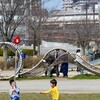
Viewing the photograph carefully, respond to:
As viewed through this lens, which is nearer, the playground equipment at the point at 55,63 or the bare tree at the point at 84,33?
the playground equipment at the point at 55,63

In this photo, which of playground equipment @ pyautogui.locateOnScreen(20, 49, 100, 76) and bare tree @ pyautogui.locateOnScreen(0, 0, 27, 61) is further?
bare tree @ pyautogui.locateOnScreen(0, 0, 27, 61)

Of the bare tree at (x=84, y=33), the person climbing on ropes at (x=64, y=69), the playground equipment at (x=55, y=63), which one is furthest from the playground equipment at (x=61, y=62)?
the bare tree at (x=84, y=33)

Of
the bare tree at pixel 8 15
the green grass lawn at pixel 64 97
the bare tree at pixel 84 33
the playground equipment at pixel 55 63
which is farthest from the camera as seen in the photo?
the bare tree at pixel 84 33

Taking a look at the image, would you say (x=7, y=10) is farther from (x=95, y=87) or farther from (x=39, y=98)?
(x=39, y=98)

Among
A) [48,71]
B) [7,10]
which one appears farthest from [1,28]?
[48,71]

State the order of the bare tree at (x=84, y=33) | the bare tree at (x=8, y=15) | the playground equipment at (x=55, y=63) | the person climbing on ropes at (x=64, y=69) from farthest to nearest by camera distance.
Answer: the bare tree at (x=84, y=33) < the bare tree at (x=8, y=15) < the person climbing on ropes at (x=64, y=69) < the playground equipment at (x=55, y=63)

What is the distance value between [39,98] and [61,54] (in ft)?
29.8

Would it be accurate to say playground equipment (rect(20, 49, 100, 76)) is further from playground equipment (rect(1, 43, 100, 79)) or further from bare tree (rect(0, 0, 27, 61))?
bare tree (rect(0, 0, 27, 61))

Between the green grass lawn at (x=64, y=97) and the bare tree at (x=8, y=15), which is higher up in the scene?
the bare tree at (x=8, y=15)

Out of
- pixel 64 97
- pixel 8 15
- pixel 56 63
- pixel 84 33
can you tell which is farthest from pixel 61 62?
pixel 84 33

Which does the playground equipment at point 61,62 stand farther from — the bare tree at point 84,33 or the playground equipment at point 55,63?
the bare tree at point 84,33

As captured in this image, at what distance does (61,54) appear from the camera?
2320 cm

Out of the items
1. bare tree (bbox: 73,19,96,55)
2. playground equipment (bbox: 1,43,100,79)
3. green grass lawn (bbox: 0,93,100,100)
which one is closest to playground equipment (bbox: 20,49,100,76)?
playground equipment (bbox: 1,43,100,79)

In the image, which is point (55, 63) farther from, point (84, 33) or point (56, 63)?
point (84, 33)
